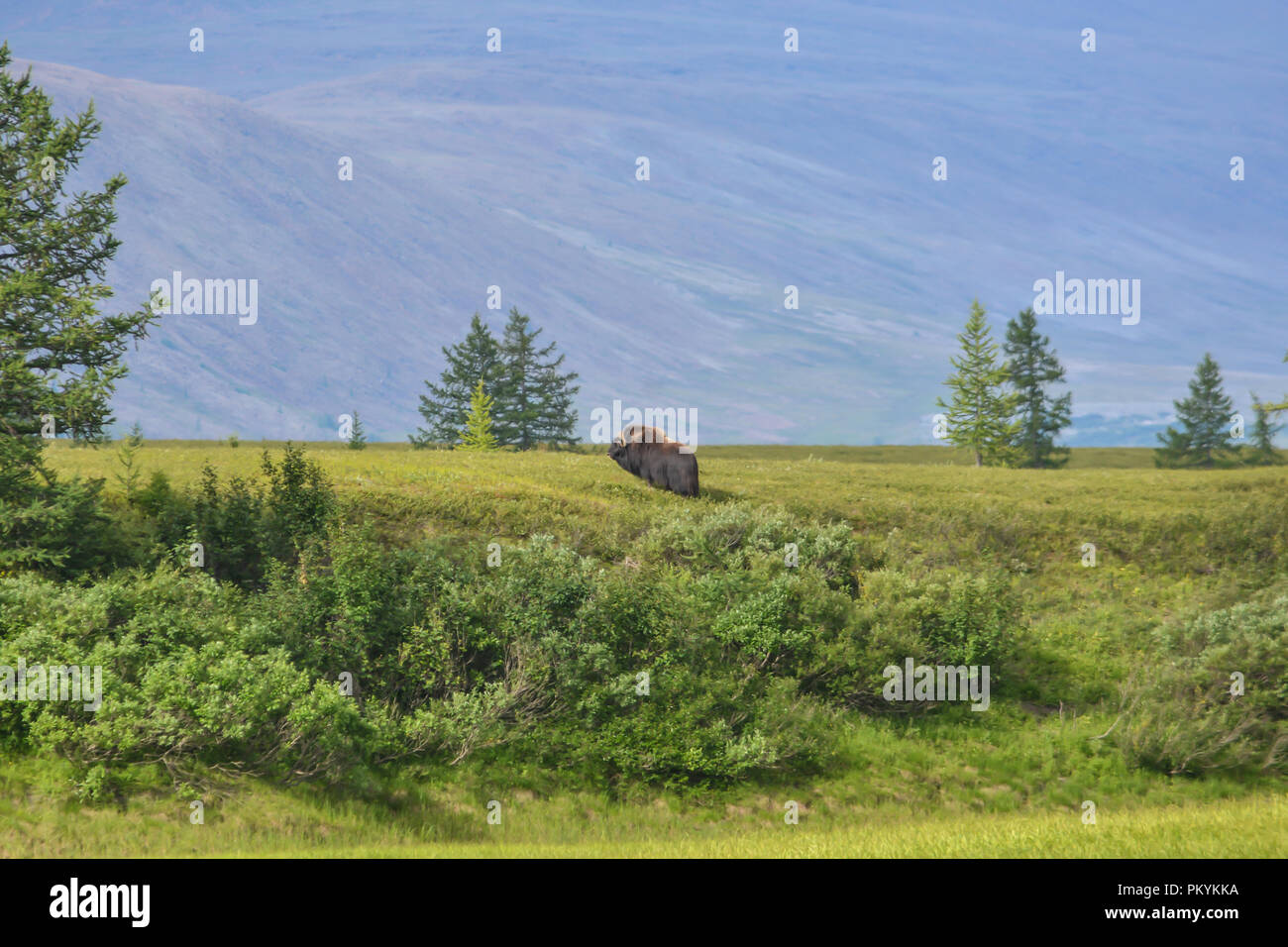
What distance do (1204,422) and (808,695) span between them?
92.5 meters

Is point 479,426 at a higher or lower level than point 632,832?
higher

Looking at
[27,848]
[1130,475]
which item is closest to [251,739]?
[27,848]

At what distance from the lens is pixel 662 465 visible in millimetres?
34000

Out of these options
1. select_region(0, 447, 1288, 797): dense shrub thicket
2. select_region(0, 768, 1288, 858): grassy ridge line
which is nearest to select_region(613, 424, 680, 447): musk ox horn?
select_region(0, 447, 1288, 797): dense shrub thicket

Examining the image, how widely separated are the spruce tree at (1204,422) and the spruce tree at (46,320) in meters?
98.9

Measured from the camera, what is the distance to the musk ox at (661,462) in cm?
3312

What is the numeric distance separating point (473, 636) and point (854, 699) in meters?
8.67

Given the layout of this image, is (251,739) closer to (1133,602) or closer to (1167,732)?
(1167,732)

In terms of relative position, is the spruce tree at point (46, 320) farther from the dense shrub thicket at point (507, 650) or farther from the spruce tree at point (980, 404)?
the spruce tree at point (980, 404)

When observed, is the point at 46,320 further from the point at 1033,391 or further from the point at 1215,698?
the point at 1033,391

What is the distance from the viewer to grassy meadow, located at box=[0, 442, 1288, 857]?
54.5 ft

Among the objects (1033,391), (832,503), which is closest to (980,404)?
(1033,391)

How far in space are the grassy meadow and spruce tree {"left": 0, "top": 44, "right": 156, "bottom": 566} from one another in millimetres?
2477
